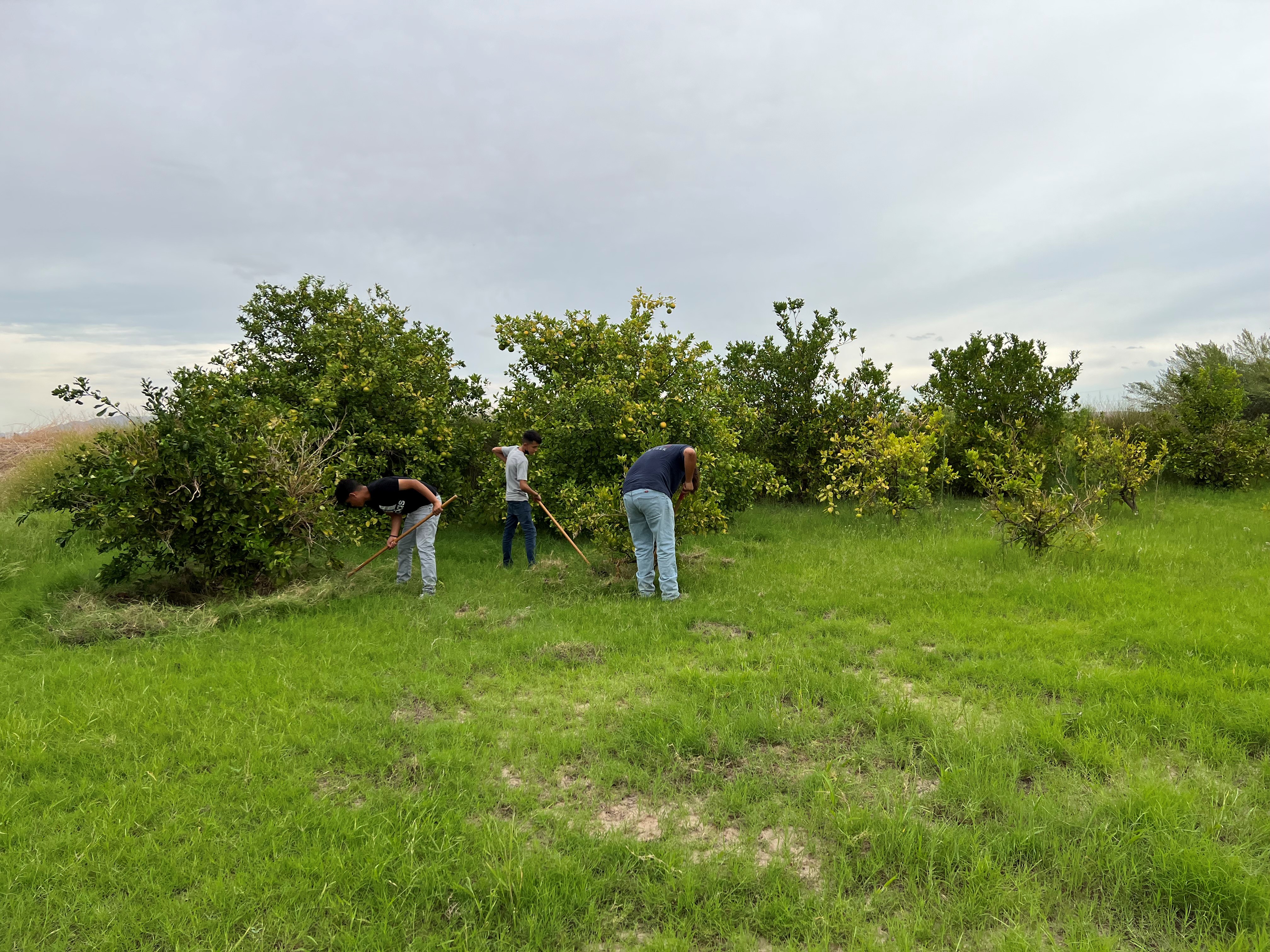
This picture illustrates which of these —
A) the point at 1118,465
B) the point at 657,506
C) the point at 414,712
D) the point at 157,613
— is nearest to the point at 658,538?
the point at 657,506

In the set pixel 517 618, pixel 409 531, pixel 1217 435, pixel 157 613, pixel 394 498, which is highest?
pixel 1217 435

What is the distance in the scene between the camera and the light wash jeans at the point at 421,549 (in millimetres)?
7227

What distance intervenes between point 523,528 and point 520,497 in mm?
419

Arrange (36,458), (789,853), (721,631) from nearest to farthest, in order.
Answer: (789,853)
(721,631)
(36,458)

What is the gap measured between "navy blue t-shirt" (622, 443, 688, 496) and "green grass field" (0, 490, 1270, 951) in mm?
1371

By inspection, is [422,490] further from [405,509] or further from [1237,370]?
[1237,370]

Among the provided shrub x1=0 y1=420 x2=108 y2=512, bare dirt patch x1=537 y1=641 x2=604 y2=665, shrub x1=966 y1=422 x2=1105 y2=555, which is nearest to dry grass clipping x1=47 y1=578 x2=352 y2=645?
bare dirt patch x1=537 y1=641 x2=604 y2=665

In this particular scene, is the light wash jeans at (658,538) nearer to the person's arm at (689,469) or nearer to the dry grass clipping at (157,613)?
the person's arm at (689,469)

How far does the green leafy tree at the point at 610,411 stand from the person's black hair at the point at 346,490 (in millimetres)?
2875

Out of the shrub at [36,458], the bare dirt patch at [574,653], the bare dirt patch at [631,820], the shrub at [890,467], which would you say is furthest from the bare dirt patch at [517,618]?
the shrub at [36,458]

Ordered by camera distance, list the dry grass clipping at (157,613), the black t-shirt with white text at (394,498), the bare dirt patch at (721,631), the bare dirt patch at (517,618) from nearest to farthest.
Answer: the bare dirt patch at (721,631)
the dry grass clipping at (157,613)
the bare dirt patch at (517,618)
the black t-shirt with white text at (394,498)

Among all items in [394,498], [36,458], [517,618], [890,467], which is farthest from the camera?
[36,458]

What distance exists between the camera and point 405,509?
750cm

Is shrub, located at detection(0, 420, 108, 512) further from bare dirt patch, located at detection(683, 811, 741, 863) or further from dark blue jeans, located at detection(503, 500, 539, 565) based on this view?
bare dirt patch, located at detection(683, 811, 741, 863)
